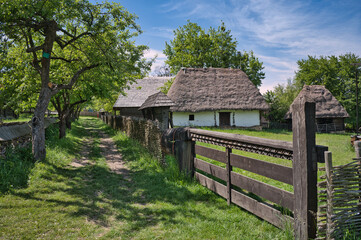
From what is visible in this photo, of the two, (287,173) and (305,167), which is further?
(287,173)

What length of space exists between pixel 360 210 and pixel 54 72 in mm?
12282

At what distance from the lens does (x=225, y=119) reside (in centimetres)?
2598

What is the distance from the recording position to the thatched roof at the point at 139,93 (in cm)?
2720

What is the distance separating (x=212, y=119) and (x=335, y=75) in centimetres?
2909

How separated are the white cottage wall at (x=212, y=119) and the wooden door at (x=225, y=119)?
12.6 inches

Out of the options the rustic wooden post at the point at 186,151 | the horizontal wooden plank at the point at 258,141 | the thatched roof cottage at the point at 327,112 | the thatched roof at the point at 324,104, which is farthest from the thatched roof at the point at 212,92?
the horizontal wooden plank at the point at 258,141

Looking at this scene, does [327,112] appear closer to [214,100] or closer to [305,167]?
[214,100]

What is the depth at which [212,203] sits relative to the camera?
4.61m

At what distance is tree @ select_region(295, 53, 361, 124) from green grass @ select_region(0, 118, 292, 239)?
137 feet

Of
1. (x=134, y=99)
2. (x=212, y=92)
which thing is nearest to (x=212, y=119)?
(x=212, y=92)

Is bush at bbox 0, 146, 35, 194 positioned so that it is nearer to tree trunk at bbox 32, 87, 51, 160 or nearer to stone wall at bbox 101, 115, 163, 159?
tree trunk at bbox 32, 87, 51, 160

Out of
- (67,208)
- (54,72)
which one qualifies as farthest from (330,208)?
(54,72)

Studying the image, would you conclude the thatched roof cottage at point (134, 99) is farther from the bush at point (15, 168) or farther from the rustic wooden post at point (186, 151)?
the rustic wooden post at point (186, 151)

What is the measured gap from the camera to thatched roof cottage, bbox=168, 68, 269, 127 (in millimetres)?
24656
